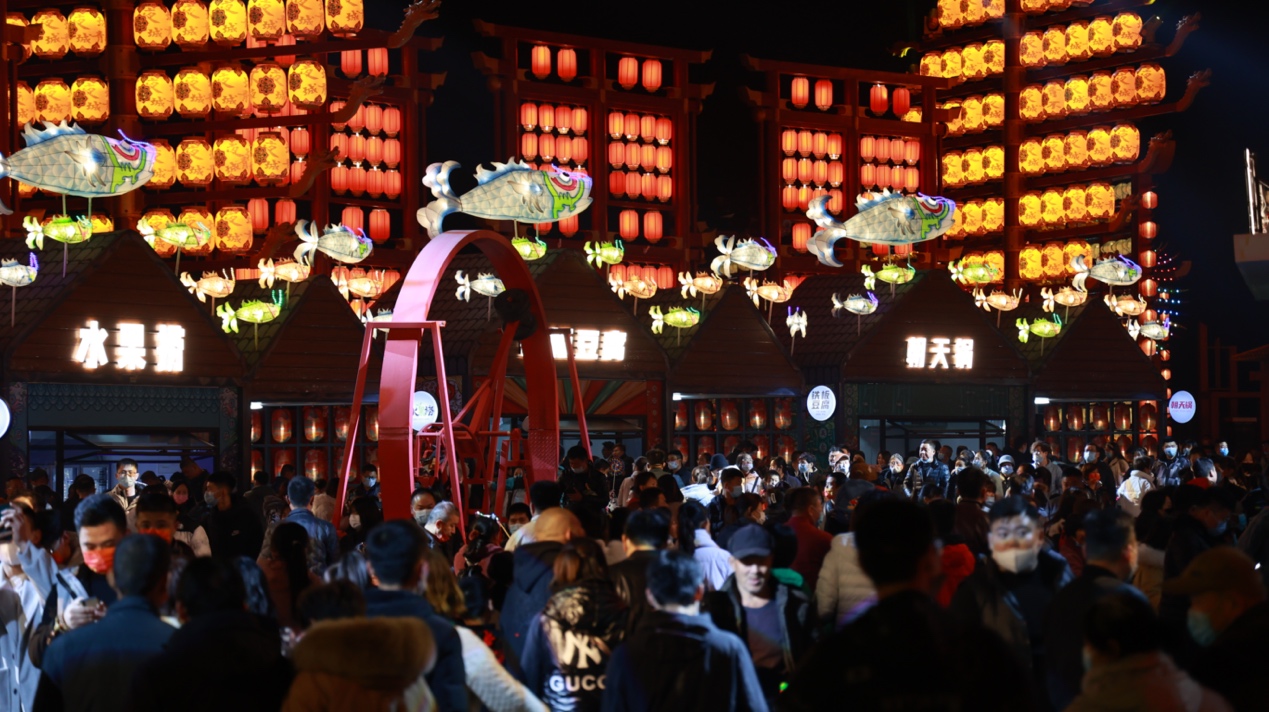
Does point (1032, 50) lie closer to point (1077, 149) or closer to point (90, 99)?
point (1077, 149)

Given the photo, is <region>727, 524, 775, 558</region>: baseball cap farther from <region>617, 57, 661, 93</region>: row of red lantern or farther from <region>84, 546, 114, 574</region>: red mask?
<region>617, 57, 661, 93</region>: row of red lantern

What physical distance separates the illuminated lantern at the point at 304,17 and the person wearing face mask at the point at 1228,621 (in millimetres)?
30822

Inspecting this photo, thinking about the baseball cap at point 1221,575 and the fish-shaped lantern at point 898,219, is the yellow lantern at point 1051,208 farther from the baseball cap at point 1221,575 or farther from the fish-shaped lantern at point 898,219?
the baseball cap at point 1221,575

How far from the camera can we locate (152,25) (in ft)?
109

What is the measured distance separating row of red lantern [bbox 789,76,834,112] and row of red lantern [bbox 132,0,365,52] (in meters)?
15.0

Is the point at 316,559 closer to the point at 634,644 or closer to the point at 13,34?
the point at 634,644

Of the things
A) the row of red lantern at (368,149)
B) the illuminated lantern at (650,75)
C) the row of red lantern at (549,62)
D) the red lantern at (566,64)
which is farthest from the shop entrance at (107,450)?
the illuminated lantern at (650,75)

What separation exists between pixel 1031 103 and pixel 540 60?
13781 millimetres

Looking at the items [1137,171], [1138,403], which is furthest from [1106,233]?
[1138,403]

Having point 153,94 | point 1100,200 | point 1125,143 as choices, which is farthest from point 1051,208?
point 153,94

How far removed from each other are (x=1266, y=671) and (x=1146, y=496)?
582 cm

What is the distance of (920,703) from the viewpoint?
12.3 ft

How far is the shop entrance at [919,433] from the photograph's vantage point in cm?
3284

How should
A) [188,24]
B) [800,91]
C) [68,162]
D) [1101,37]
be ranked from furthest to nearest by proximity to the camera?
[800,91], [1101,37], [188,24], [68,162]
